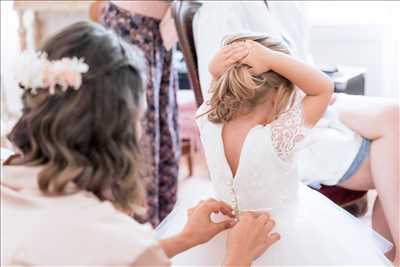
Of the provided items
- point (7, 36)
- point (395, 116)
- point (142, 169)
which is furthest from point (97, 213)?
point (7, 36)

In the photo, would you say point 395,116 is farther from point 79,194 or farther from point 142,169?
point 79,194

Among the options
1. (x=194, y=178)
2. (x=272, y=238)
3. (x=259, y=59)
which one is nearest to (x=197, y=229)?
(x=272, y=238)

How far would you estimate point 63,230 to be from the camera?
2.88 ft

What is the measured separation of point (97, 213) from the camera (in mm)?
905

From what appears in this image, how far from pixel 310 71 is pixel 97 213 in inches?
25.1

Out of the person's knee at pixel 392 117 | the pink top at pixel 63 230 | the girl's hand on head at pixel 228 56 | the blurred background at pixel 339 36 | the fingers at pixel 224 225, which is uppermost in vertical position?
the girl's hand on head at pixel 228 56

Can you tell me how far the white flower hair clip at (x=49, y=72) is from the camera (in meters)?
0.90

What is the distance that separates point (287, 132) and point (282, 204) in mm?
188

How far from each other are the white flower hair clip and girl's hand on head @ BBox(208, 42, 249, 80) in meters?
0.50

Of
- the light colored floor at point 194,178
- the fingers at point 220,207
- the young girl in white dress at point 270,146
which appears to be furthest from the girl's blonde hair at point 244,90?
the light colored floor at point 194,178

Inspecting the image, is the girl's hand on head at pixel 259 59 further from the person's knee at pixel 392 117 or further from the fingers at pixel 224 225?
the person's knee at pixel 392 117

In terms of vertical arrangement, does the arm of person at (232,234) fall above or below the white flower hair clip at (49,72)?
below

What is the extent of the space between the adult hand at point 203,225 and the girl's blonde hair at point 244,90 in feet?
0.75

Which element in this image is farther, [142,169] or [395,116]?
[395,116]
